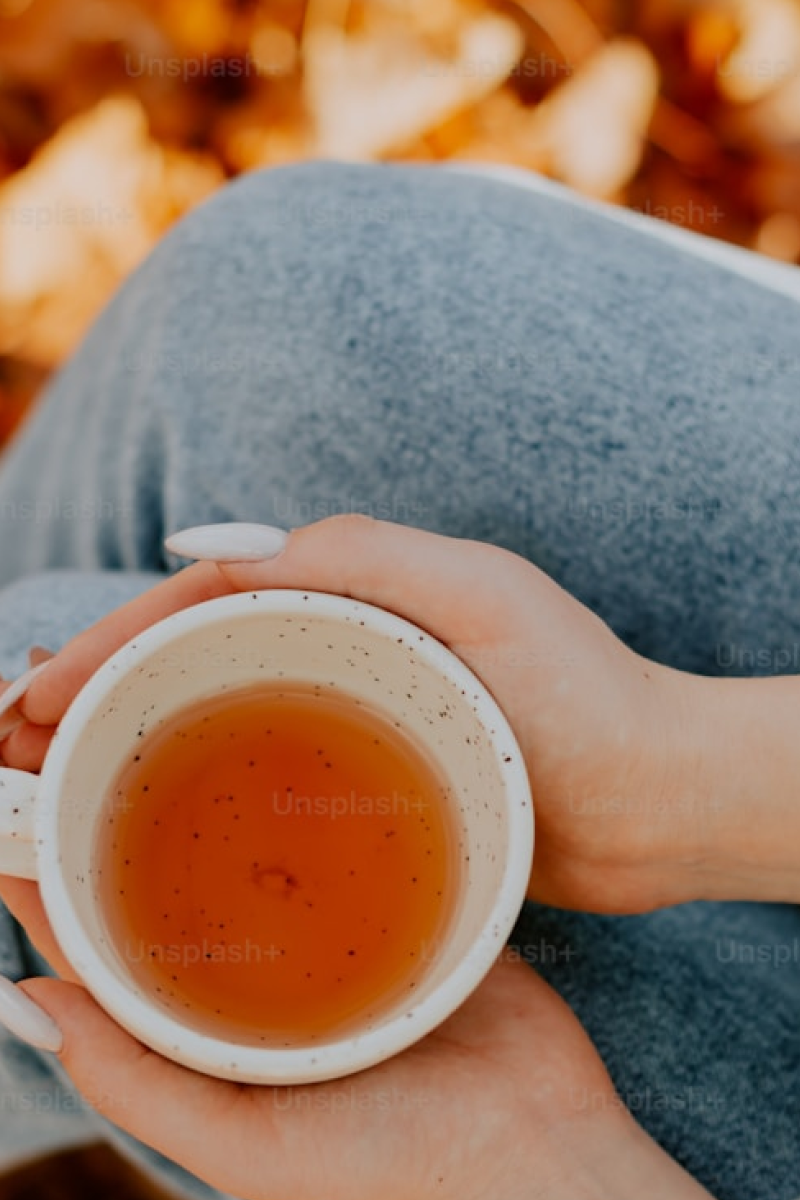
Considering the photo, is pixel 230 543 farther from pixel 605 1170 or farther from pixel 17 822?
pixel 605 1170

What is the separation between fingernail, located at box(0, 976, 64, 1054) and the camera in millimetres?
630

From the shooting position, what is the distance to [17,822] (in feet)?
1.94

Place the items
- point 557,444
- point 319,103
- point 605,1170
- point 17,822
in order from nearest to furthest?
point 17,822 → point 605,1170 → point 557,444 → point 319,103

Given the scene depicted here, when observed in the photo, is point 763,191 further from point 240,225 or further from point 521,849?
point 521,849

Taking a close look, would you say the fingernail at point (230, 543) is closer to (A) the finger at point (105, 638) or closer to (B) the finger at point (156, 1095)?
(A) the finger at point (105, 638)

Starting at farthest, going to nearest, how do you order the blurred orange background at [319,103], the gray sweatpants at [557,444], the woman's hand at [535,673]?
1. the blurred orange background at [319,103]
2. the gray sweatpants at [557,444]
3. the woman's hand at [535,673]

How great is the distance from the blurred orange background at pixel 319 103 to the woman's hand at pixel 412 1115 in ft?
3.61

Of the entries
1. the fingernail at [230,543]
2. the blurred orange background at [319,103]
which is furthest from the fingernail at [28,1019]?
the blurred orange background at [319,103]

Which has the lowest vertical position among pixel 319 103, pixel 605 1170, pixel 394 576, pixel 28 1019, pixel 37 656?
pixel 605 1170

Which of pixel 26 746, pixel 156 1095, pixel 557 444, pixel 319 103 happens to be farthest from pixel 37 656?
pixel 319 103

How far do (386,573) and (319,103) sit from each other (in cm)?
110

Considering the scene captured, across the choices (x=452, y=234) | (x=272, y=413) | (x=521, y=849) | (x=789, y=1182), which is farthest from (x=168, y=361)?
(x=789, y=1182)

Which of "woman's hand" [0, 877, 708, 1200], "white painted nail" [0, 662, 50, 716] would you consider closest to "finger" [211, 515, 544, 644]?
"white painted nail" [0, 662, 50, 716]

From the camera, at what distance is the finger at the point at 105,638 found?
2.26 feet
